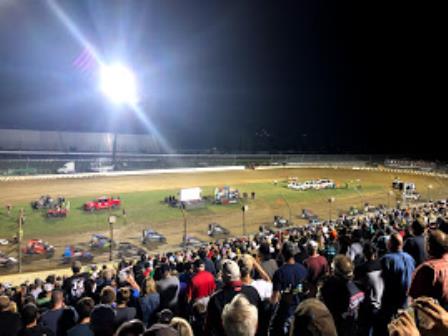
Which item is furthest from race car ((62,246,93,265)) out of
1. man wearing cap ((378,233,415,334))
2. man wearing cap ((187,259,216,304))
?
man wearing cap ((378,233,415,334))

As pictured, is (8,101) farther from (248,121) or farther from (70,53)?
(248,121)

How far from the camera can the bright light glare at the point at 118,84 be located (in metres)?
59.0

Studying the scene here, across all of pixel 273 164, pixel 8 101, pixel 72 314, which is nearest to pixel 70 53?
pixel 8 101

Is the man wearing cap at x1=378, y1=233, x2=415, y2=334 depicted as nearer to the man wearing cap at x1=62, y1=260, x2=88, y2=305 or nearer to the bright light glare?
the man wearing cap at x1=62, y1=260, x2=88, y2=305

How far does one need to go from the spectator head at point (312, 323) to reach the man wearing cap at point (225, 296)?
53.8 inches

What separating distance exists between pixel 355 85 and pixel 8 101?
7405 cm

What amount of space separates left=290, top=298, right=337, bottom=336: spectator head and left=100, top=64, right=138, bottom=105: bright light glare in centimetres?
5727

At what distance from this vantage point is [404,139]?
77438mm

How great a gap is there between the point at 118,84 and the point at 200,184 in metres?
31.1

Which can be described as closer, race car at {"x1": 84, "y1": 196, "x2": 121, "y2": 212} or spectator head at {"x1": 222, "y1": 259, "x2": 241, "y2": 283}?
spectator head at {"x1": 222, "y1": 259, "x2": 241, "y2": 283}

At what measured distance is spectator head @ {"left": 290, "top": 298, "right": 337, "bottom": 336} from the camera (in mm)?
2449

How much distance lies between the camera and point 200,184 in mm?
38750

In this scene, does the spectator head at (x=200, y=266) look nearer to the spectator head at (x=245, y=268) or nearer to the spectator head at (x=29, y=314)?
the spectator head at (x=245, y=268)

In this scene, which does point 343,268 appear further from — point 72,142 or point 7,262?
point 72,142
